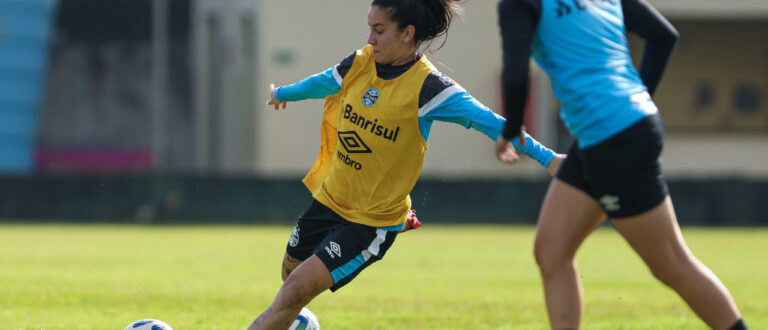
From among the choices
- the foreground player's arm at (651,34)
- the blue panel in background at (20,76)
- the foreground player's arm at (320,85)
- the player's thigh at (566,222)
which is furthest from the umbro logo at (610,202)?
the blue panel in background at (20,76)

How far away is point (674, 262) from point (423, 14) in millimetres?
2009

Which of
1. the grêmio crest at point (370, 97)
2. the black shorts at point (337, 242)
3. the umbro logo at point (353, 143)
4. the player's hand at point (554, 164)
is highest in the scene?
the grêmio crest at point (370, 97)

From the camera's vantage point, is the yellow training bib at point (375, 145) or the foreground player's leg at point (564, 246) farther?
the yellow training bib at point (375, 145)

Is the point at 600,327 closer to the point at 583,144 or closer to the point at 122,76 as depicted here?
the point at 583,144

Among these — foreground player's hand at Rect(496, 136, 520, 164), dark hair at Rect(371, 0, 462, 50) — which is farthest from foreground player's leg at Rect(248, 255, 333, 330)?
dark hair at Rect(371, 0, 462, 50)

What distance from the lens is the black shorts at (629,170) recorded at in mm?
4492

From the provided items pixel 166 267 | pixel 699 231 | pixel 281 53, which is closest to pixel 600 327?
pixel 166 267

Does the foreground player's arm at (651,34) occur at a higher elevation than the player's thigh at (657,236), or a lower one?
higher

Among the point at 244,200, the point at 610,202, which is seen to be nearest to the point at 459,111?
the point at 610,202

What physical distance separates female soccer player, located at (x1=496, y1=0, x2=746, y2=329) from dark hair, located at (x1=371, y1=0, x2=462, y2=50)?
1183 millimetres

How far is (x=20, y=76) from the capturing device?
3216cm

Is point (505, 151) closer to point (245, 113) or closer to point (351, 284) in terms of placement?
point (351, 284)

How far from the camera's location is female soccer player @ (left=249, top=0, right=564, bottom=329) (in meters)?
5.70

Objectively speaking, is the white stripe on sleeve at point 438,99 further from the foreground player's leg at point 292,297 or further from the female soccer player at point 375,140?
the foreground player's leg at point 292,297
